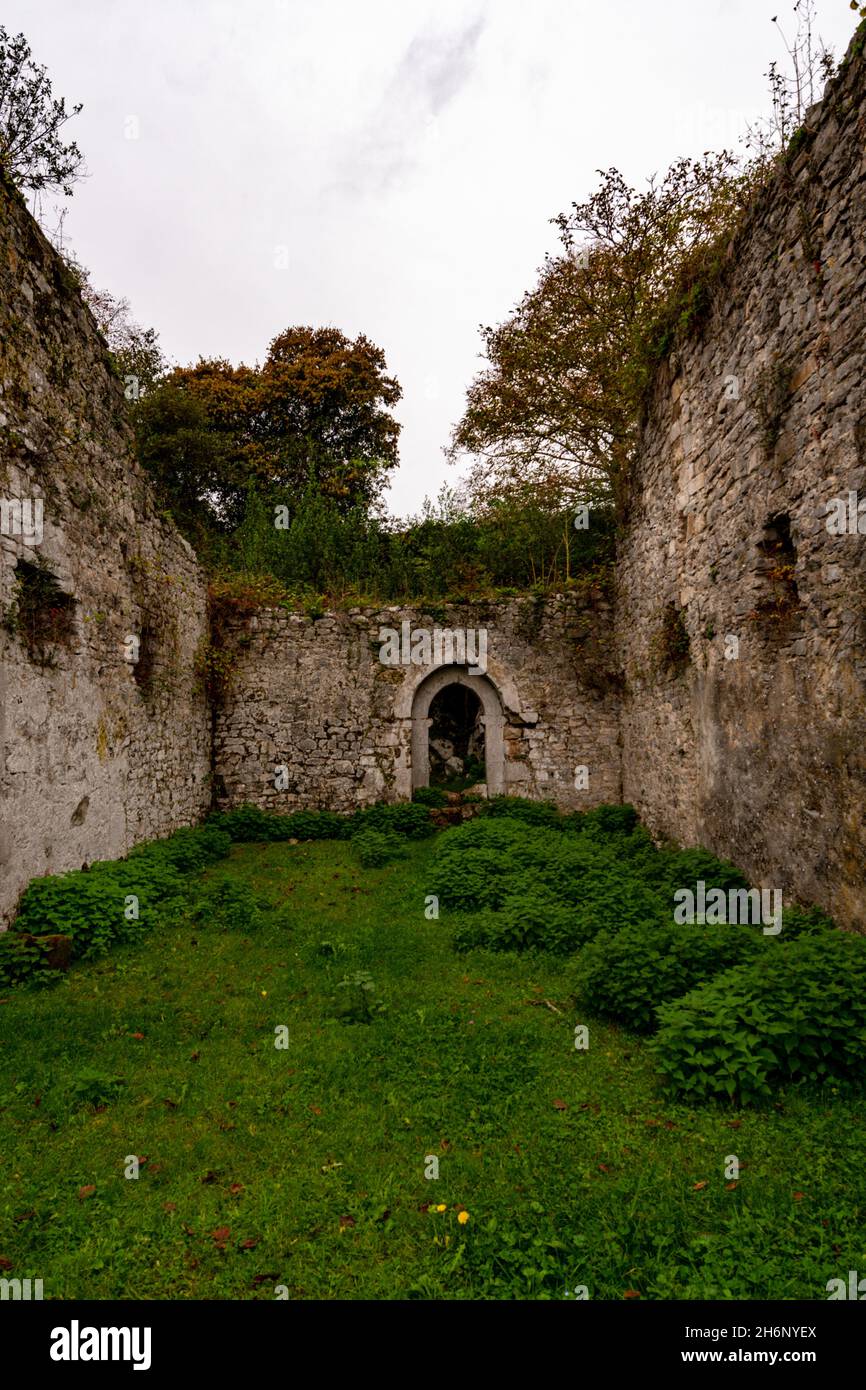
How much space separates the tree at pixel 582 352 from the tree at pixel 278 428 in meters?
6.88

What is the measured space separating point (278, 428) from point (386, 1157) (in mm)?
23286

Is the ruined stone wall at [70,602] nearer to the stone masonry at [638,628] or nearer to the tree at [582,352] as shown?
the stone masonry at [638,628]

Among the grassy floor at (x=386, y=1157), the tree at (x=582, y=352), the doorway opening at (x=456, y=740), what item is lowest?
the grassy floor at (x=386, y=1157)

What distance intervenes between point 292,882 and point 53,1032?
447cm

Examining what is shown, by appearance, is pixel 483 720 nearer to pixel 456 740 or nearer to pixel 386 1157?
pixel 456 740

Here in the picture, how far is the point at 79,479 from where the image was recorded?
7758mm

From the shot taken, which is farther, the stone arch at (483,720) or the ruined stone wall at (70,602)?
the stone arch at (483,720)

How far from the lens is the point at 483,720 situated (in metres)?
13.3

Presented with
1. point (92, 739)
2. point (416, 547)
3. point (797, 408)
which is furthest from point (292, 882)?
point (416, 547)

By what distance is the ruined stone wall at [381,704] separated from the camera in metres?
12.8

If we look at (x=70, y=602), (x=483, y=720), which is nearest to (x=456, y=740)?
(x=483, y=720)

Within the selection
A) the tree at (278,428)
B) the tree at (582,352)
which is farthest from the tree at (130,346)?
the tree at (582,352)

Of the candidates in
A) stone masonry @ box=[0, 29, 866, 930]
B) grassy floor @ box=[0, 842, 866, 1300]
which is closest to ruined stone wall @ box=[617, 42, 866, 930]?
stone masonry @ box=[0, 29, 866, 930]

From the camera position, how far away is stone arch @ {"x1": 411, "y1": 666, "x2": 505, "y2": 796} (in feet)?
42.6
